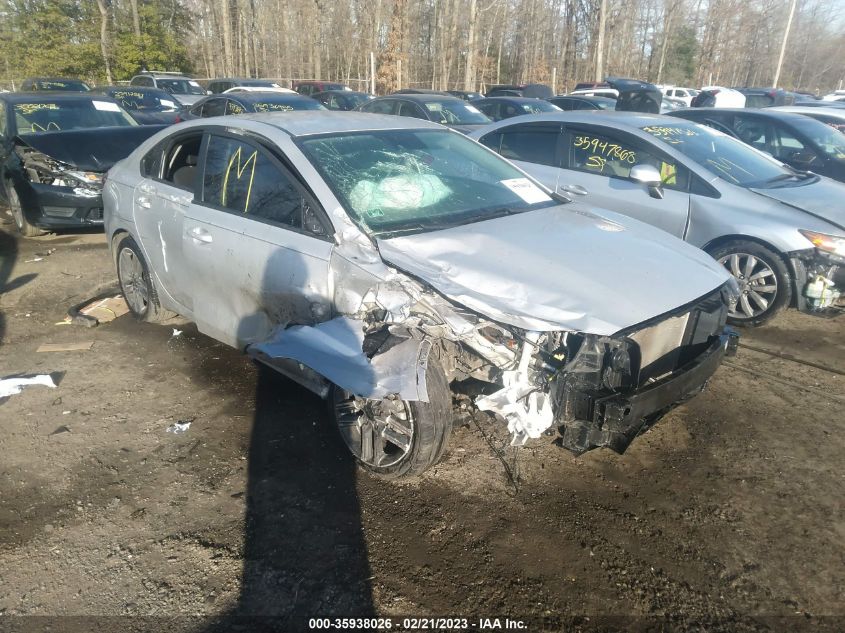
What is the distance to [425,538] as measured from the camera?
2.81 meters

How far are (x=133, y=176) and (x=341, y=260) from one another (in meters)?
2.57

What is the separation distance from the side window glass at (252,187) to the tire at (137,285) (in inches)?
47.8

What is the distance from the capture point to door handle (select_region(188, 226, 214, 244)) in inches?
152

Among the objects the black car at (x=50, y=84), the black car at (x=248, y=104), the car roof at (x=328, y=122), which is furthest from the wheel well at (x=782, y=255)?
the black car at (x=50, y=84)

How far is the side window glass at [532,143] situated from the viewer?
6.21m

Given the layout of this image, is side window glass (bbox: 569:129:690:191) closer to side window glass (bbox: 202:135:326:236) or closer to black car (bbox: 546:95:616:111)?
side window glass (bbox: 202:135:326:236)

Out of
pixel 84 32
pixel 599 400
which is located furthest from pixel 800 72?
pixel 599 400

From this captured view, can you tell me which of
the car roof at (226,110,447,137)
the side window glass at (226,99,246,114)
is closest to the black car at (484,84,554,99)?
the side window glass at (226,99,246,114)

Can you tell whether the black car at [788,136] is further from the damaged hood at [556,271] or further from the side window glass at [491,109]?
the side window glass at [491,109]

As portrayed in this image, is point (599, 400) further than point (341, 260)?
No

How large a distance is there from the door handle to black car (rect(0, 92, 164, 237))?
163 inches

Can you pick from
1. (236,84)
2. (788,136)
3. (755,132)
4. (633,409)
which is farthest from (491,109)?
(633,409)

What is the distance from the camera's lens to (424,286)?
2.93 m

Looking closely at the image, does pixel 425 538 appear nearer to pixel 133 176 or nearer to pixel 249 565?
pixel 249 565
